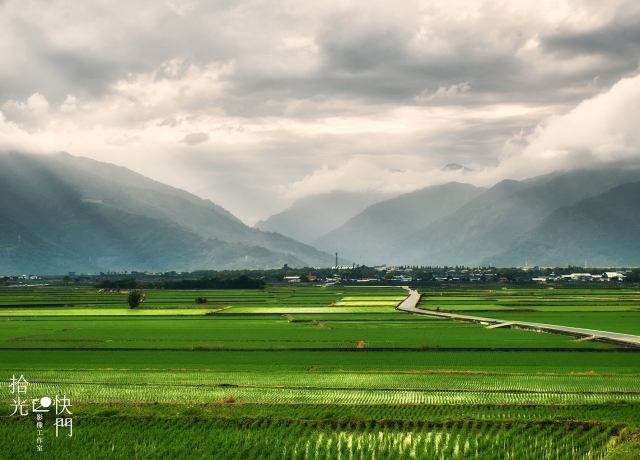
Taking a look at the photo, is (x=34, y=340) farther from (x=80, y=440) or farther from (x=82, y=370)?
(x=80, y=440)

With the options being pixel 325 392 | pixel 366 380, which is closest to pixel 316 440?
pixel 325 392

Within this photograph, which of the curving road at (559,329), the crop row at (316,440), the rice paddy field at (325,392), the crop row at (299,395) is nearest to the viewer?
the crop row at (316,440)

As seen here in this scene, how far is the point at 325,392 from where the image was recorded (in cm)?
2603

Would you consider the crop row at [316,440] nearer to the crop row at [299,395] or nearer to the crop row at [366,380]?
the crop row at [299,395]

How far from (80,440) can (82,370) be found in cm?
1388

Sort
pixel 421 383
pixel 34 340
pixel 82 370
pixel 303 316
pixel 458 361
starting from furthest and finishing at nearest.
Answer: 1. pixel 303 316
2. pixel 34 340
3. pixel 458 361
4. pixel 82 370
5. pixel 421 383

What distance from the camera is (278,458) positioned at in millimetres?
17609

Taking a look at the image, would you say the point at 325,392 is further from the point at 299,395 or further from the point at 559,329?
the point at 559,329

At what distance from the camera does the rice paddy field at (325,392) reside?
61.1ft

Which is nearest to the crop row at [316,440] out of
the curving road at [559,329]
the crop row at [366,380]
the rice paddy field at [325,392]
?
the rice paddy field at [325,392]

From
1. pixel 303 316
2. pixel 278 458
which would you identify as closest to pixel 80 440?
pixel 278 458

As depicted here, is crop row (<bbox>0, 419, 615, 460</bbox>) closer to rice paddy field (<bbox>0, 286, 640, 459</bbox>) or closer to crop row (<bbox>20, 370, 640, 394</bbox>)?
rice paddy field (<bbox>0, 286, 640, 459</bbox>)

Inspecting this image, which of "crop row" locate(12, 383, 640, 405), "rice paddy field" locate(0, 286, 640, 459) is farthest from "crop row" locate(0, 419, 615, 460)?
"crop row" locate(12, 383, 640, 405)

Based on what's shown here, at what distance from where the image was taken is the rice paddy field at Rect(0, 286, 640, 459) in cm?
1861
